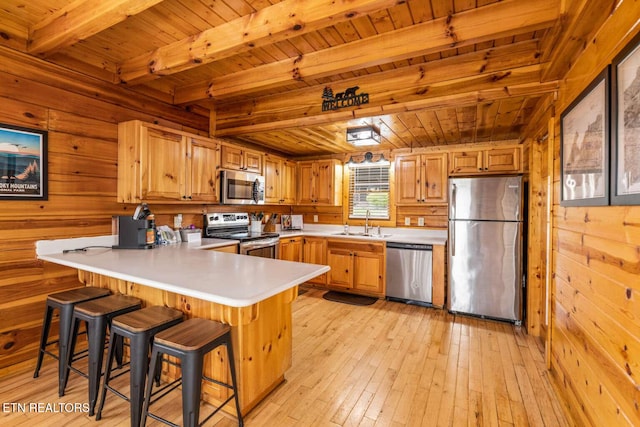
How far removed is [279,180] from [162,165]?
6.85 feet

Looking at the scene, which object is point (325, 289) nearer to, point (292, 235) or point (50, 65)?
point (292, 235)

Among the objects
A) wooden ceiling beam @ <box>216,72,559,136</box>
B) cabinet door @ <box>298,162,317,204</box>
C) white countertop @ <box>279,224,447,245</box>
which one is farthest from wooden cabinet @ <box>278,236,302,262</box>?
wooden ceiling beam @ <box>216,72,559,136</box>

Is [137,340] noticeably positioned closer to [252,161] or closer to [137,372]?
[137,372]

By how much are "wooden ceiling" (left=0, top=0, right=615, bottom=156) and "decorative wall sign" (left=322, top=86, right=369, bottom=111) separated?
57mm

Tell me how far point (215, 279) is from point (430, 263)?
305cm

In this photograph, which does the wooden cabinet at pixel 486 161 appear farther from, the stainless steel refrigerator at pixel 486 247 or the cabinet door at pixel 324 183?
the cabinet door at pixel 324 183

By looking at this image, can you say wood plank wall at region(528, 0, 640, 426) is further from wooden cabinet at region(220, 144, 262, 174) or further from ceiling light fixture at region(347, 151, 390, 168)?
wooden cabinet at region(220, 144, 262, 174)

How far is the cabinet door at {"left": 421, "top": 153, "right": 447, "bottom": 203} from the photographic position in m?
4.13

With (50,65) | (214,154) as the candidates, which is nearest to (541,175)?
(214,154)

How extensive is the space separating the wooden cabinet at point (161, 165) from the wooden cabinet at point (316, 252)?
185 cm

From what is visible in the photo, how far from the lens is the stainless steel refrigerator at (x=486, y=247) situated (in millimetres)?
3396

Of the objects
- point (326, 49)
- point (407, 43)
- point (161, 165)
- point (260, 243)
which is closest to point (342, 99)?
point (326, 49)

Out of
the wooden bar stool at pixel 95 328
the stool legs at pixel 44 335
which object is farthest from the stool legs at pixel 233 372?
the stool legs at pixel 44 335

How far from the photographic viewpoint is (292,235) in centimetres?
462
